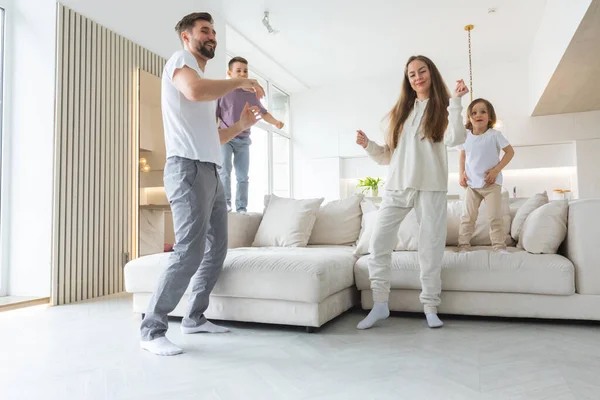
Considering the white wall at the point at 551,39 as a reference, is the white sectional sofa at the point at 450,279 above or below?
below

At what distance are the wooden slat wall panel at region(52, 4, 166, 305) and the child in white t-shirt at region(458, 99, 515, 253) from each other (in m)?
2.87

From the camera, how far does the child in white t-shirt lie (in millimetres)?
2764

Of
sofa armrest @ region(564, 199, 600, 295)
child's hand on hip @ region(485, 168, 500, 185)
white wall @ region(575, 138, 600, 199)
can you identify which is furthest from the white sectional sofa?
white wall @ region(575, 138, 600, 199)

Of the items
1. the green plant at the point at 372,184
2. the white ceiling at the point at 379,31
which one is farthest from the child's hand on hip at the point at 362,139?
the green plant at the point at 372,184

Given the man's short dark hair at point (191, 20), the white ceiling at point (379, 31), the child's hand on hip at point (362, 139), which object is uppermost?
the white ceiling at point (379, 31)

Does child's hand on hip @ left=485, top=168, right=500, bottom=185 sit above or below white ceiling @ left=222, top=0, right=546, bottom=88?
below

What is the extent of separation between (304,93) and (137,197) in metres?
5.17

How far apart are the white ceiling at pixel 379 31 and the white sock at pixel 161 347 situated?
4.41 metres

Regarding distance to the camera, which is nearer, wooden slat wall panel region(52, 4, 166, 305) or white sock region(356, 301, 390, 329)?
white sock region(356, 301, 390, 329)

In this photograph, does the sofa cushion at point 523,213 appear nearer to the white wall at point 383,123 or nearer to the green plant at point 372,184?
the white wall at point 383,123

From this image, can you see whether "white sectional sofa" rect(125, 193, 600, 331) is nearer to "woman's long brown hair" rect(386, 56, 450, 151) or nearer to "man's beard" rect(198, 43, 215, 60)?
"woman's long brown hair" rect(386, 56, 450, 151)

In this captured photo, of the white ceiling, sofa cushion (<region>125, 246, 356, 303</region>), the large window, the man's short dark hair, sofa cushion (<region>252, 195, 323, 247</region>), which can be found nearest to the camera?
the man's short dark hair

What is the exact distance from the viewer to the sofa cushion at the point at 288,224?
336 centimetres

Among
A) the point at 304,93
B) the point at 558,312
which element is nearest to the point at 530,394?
the point at 558,312
